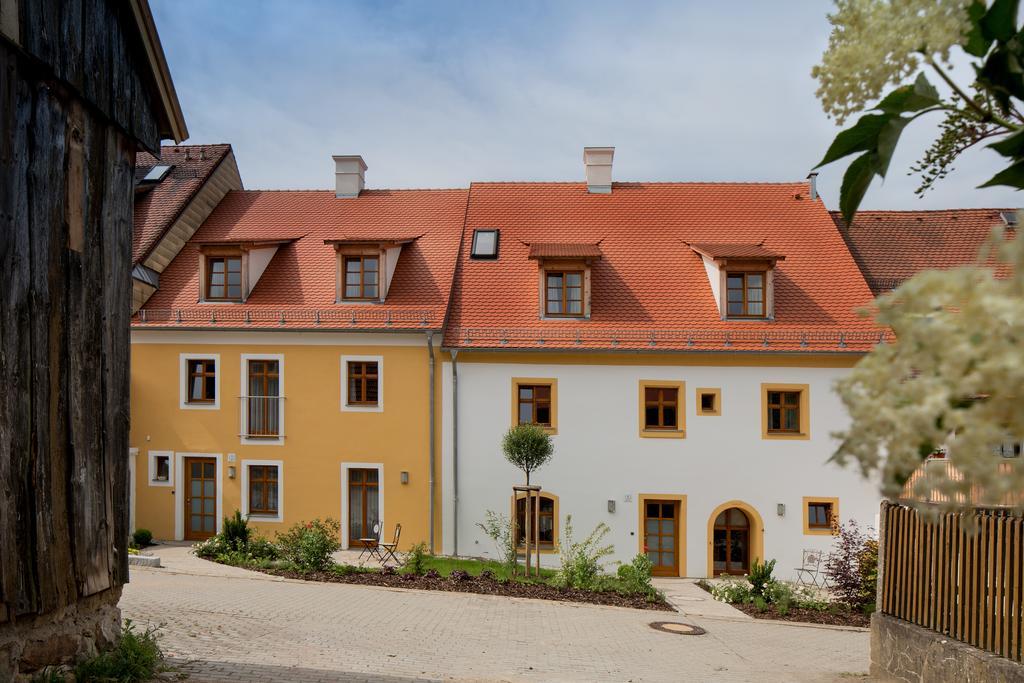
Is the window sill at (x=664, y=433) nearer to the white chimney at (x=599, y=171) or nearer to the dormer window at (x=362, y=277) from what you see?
the dormer window at (x=362, y=277)

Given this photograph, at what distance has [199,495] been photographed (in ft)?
66.4

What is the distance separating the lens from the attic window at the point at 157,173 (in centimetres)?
2398

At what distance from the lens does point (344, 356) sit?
19.9 metres

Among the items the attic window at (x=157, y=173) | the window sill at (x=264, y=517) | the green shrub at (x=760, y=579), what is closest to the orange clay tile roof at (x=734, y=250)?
the green shrub at (x=760, y=579)

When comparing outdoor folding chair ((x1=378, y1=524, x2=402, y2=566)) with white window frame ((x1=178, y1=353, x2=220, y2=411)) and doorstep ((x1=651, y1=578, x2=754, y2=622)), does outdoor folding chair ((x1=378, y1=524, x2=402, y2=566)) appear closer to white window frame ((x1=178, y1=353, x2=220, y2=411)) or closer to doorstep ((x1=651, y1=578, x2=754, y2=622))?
white window frame ((x1=178, y1=353, x2=220, y2=411))

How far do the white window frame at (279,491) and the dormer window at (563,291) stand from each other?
25.9 ft

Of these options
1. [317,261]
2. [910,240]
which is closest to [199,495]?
[317,261]

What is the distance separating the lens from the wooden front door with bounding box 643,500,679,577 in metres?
19.3

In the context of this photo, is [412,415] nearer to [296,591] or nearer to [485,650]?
[296,591]

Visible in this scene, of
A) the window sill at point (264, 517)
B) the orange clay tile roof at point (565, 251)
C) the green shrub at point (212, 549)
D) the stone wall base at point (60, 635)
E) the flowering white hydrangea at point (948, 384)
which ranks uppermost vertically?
the orange clay tile roof at point (565, 251)

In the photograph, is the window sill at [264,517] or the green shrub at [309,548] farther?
the window sill at [264,517]

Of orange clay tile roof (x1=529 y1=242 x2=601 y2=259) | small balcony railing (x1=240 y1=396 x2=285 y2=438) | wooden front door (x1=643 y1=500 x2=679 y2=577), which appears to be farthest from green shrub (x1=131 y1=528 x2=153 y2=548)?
wooden front door (x1=643 y1=500 x2=679 y2=577)

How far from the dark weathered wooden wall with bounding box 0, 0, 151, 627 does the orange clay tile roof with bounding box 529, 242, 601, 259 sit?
1301cm

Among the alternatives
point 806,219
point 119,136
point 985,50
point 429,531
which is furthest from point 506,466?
point 985,50
